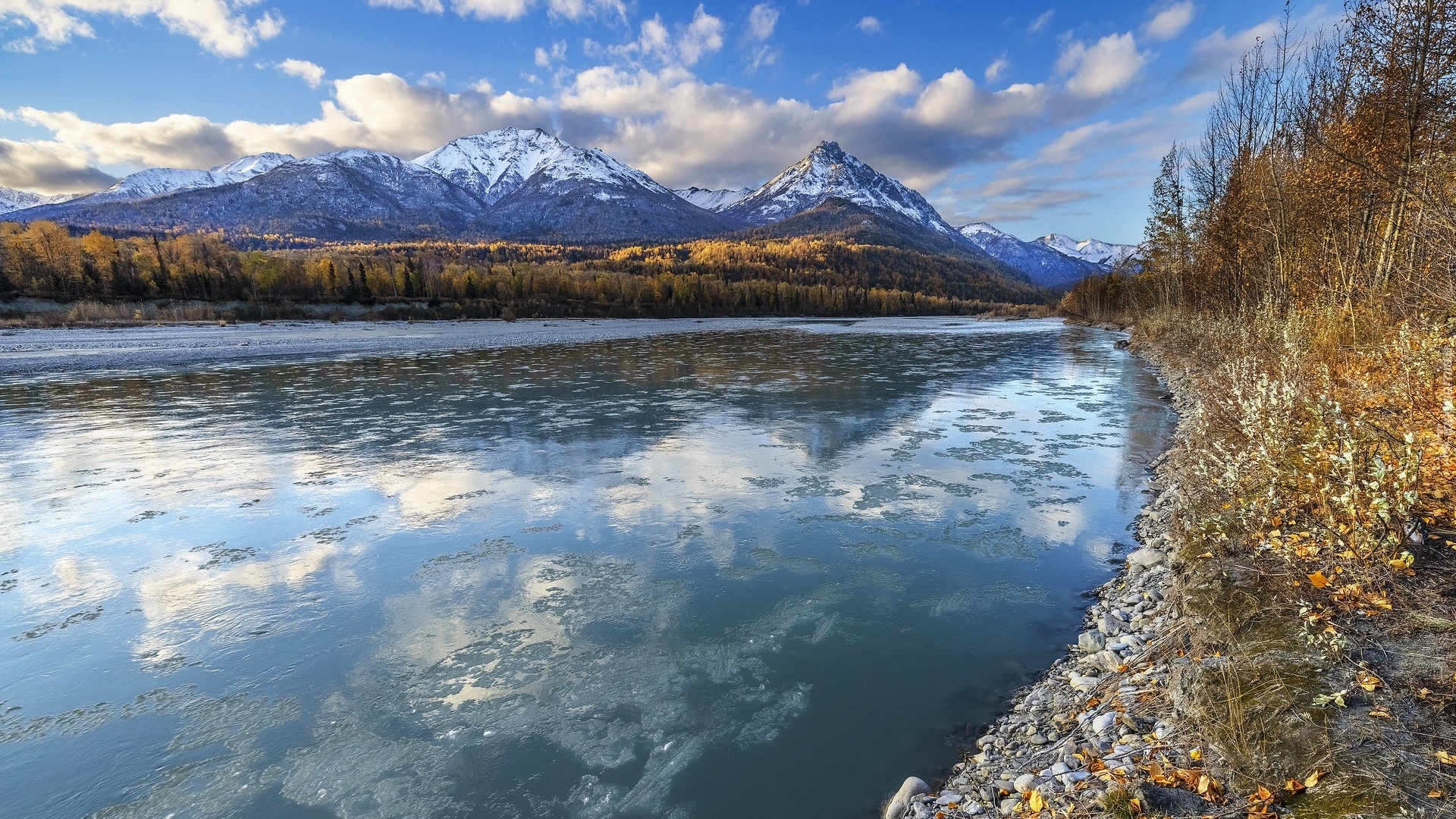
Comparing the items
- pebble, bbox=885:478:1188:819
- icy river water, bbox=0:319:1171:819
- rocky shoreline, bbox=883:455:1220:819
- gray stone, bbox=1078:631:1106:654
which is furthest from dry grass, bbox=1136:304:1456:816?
icy river water, bbox=0:319:1171:819

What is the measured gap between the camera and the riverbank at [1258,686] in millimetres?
3727

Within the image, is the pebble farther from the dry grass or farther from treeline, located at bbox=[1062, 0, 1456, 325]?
treeline, located at bbox=[1062, 0, 1456, 325]

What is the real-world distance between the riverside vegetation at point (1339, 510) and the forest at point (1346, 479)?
0.08 feet

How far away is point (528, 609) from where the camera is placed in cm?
797

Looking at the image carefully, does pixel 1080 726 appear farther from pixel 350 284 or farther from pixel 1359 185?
pixel 350 284

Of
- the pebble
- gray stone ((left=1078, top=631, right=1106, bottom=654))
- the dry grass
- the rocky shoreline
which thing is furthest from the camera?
gray stone ((left=1078, top=631, right=1106, bottom=654))

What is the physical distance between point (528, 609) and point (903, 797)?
206 inches

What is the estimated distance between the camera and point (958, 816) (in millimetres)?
4348

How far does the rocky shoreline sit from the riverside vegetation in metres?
0.04

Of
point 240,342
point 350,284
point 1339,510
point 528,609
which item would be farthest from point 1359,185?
point 350,284

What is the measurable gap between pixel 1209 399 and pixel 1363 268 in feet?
17.0

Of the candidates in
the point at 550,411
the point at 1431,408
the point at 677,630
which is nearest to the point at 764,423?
the point at 550,411

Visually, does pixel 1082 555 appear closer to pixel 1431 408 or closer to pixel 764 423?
pixel 1431 408

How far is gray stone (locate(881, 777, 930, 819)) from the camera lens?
4594 mm
